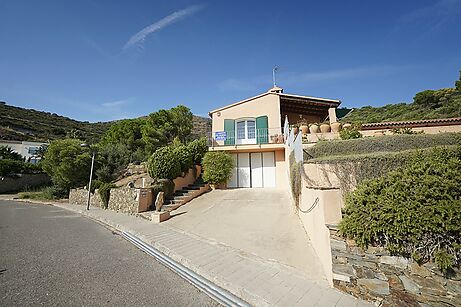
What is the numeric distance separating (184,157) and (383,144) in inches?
398

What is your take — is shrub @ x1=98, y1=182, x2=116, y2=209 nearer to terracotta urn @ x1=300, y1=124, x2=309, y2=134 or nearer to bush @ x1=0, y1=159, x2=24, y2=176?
→ terracotta urn @ x1=300, y1=124, x2=309, y2=134

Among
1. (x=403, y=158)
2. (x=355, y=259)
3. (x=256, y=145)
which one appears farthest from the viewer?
(x=256, y=145)

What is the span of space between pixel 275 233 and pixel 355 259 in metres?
3.19

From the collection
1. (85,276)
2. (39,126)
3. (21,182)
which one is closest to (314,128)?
(85,276)

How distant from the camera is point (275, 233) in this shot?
21.0ft

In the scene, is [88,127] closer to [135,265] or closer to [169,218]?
[169,218]

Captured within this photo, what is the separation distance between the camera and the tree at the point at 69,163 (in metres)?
17.7

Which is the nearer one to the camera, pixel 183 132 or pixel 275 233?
pixel 275 233

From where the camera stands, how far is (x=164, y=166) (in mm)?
12031

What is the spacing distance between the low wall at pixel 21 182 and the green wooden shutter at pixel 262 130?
28.1m

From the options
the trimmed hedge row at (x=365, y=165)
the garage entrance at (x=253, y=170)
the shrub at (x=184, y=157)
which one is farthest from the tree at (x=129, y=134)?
the trimmed hedge row at (x=365, y=165)

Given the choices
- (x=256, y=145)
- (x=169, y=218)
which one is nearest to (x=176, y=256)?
(x=169, y=218)

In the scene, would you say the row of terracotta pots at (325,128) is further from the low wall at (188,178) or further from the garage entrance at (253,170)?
the low wall at (188,178)

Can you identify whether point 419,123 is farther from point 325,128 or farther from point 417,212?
point 417,212
